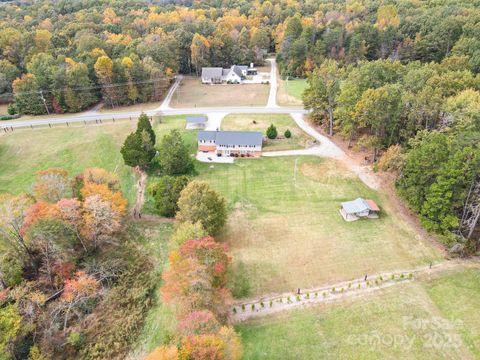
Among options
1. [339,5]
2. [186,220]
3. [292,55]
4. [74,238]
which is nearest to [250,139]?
[186,220]

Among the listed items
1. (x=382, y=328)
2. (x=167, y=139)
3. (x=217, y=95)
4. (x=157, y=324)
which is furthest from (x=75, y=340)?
(x=217, y=95)

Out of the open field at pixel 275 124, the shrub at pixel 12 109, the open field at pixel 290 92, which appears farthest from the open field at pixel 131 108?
the open field at pixel 290 92

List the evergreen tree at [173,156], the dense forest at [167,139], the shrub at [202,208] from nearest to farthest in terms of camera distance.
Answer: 1. the dense forest at [167,139]
2. the shrub at [202,208]
3. the evergreen tree at [173,156]

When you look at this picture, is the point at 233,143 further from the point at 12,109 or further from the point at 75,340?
the point at 12,109

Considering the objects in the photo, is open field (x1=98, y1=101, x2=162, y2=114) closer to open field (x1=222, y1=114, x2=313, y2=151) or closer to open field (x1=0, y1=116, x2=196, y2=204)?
open field (x1=0, y1=116, x2=196, y2=204)

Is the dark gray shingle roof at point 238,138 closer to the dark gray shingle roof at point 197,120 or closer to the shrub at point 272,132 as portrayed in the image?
the shrub at point 272,132

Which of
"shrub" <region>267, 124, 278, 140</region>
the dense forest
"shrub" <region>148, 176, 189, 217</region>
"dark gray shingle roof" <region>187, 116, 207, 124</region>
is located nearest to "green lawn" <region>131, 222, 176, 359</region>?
the dense forest
